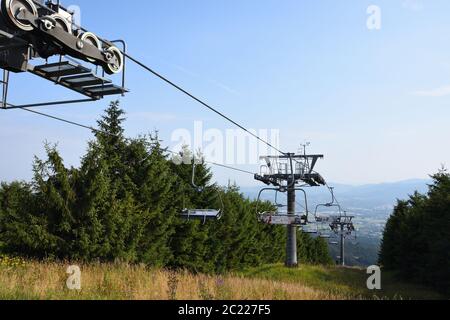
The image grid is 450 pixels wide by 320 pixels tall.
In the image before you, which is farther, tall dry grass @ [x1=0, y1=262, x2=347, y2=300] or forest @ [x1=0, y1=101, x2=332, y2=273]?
forest @ [x1=0, y1=101, x2=332, y2=273]

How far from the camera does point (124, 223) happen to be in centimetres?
2645

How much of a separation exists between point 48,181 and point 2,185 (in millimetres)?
19699

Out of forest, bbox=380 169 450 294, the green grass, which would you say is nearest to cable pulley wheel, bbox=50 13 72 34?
the green grass

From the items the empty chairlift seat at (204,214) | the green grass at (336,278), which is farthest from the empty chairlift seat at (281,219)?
the green grass at (336,278)

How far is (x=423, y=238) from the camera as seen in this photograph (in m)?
36.4

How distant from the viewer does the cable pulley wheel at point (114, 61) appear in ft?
27.8

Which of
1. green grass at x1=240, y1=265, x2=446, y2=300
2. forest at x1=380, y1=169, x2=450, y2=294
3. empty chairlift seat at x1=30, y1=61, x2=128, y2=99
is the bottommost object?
green grass at x1=240, y1=265, x2=446, y2=300

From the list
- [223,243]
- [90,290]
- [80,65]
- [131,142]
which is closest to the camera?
[80,65]

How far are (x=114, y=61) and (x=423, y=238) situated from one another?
34120mm

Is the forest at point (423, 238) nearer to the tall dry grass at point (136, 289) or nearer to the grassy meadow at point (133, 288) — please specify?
the grassy meadow at point (133, 288)

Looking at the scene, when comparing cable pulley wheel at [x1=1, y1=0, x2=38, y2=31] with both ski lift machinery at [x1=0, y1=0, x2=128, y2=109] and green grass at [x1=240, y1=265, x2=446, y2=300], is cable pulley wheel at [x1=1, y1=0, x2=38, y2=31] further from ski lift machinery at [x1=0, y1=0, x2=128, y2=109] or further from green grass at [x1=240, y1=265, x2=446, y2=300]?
green grass at [x1=240, y1=265, x2=446, y2=300]

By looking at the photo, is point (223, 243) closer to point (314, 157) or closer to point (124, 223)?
point (314, 157)

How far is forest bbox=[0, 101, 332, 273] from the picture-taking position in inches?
965
